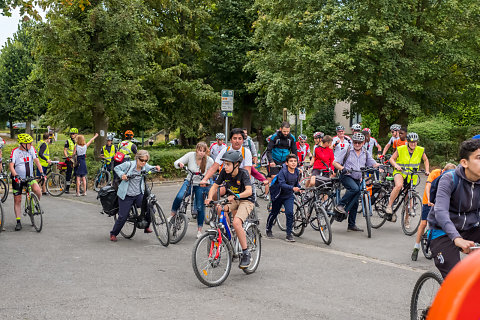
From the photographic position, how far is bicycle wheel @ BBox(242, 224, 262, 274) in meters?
7.37

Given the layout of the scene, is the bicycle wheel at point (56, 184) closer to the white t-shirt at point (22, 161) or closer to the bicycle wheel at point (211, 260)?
the white t-shirt at point (22, 161)

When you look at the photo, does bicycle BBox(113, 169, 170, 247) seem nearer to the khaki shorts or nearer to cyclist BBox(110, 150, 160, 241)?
cyclist BBox(110, 150, 160, 241)

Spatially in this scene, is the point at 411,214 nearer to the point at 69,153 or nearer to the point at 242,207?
the point at 242,207

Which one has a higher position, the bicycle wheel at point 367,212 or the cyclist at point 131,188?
the cyclist at point 131,188

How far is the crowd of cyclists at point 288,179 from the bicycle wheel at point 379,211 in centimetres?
19

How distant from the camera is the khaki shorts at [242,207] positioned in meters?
7.06

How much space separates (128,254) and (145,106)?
63.2 ft

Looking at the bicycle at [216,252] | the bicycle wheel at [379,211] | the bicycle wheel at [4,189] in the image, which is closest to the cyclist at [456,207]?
the bicycle at [216,252]

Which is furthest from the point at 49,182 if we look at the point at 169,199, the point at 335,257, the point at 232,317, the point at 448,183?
the point at 448,183

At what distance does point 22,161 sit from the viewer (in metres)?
10.9

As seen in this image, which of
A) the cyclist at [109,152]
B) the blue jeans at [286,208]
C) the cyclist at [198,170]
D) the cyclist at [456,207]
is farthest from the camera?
the cyclist at [109,152]

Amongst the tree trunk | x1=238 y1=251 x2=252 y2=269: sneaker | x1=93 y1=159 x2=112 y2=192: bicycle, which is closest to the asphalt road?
x1=238 y1=251 x2=252 y2=269: sneaker

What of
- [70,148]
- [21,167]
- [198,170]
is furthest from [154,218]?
[70,148]

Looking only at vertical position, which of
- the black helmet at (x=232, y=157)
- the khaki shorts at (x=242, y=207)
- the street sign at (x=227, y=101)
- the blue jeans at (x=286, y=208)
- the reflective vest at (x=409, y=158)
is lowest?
the blue jeans at (x=286, y=208)
